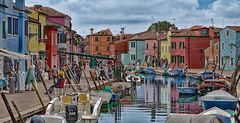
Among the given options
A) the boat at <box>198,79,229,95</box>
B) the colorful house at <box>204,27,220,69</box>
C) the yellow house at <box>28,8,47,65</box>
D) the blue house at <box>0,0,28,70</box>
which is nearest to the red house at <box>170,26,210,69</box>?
the colorful house at <box>204,27,220,69</box>

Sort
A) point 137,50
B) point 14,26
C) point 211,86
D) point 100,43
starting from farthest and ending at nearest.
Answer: point 100,43
point 137,50
point 211,86
point 14,26

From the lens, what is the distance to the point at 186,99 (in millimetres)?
47969

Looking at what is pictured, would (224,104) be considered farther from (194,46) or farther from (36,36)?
(194,46)

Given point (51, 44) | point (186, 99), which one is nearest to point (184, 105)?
point (186, 99)

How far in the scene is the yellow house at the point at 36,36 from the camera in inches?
2189

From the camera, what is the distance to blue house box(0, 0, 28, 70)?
42675 millimetres

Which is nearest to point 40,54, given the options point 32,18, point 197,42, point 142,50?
point 32,18

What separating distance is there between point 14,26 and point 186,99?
1560 centimetres

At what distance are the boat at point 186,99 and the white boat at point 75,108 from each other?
650 inches

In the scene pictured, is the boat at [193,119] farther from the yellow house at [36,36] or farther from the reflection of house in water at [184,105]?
the yellow house at [36,36]

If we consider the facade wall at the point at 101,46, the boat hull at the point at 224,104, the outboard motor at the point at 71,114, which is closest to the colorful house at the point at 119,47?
the facade wall at the point at 101,46

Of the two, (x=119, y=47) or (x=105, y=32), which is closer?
(x=119, y=47)

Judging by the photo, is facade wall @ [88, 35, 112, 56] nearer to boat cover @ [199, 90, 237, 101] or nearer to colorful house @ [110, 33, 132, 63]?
colorful house @ [110, 33, 132, 63]

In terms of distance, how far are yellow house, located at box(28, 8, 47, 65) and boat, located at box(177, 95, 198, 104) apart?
48.8 feet
